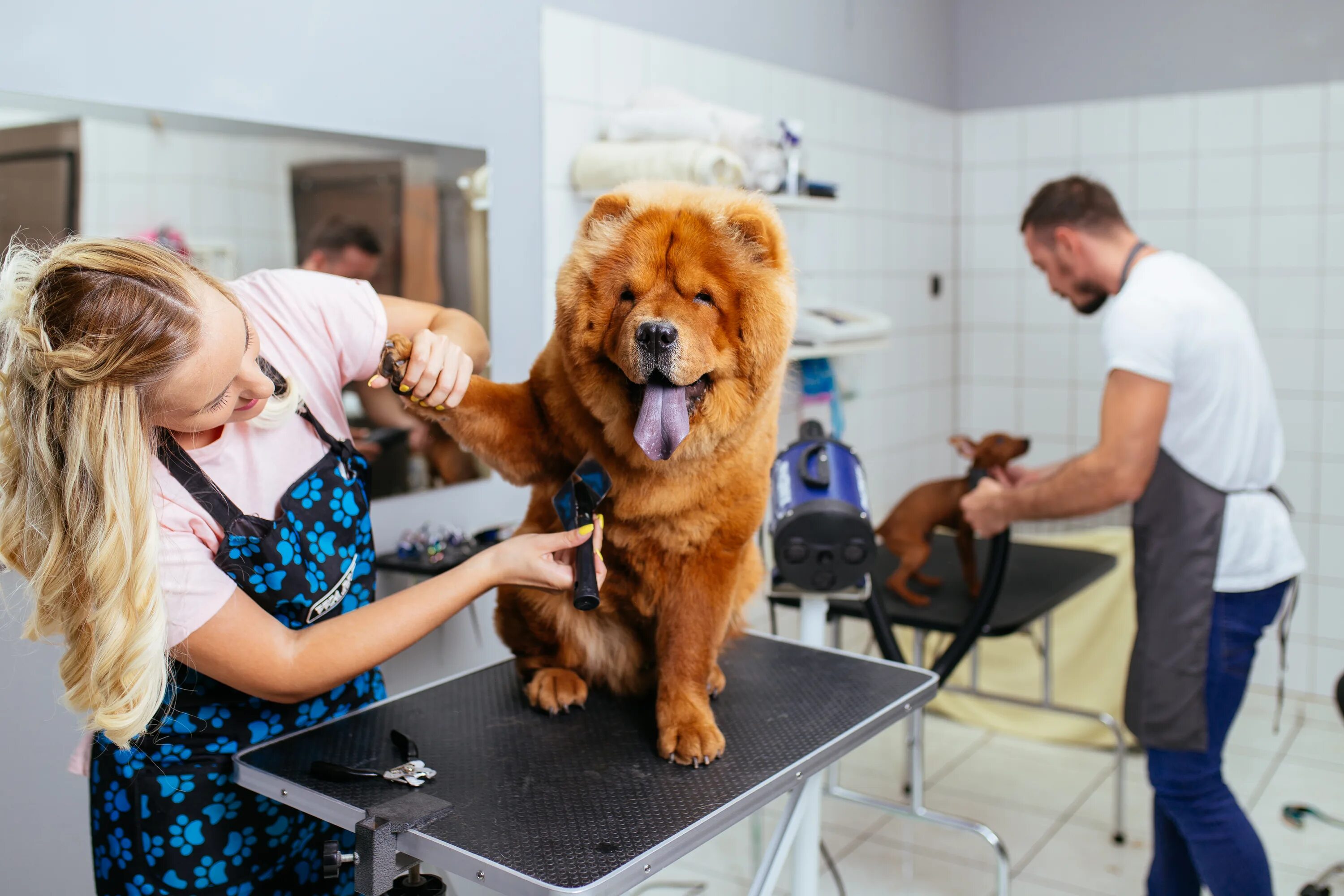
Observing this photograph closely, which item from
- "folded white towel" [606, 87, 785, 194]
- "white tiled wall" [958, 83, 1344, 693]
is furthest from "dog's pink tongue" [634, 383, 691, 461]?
"white tiled wall" [958, 83, 1344, 693]

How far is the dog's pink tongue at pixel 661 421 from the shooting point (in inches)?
47.3

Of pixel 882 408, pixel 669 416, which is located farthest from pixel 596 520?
pixel 882 408

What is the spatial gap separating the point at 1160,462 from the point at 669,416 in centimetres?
149

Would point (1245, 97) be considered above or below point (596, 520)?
above

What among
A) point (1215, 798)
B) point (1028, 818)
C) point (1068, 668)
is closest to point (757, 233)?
point (1215, 798)

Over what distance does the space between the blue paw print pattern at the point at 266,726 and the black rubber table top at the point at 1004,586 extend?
1.16 m

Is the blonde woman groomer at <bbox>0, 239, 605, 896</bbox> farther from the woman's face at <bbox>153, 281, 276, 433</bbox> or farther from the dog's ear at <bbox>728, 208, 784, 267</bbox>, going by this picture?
the dog's ear at <bbox>728, 208, 784, 267</bbox>

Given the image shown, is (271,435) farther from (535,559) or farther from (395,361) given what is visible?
(535,559)

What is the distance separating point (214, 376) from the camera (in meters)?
1.11

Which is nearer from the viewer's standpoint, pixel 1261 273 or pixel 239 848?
pixel 239 848

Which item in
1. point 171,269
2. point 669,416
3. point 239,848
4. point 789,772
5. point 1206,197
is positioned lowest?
point 239,848

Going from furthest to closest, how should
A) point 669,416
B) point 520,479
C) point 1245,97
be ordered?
point 1245,97 → point 520,479 → point 669,416

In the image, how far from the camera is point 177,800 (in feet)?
4.16

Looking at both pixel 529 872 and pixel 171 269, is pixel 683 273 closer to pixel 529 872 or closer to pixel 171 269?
pixel 171 269
